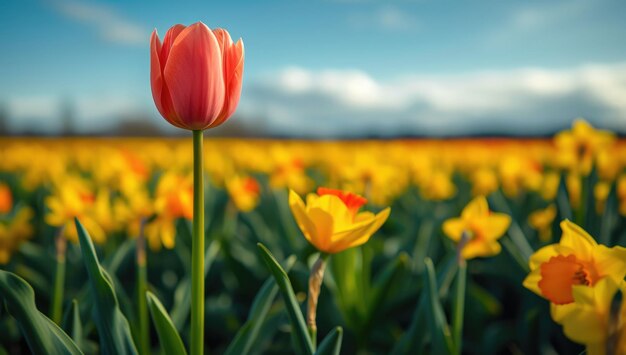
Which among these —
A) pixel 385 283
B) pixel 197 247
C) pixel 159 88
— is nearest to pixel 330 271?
pixel 385 283

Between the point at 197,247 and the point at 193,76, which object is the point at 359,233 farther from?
the point at 193,76

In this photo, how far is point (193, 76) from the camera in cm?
77

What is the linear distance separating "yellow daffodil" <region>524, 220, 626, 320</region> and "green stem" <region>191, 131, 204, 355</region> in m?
0.58

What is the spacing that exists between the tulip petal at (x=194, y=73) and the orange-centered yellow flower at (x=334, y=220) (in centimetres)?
25

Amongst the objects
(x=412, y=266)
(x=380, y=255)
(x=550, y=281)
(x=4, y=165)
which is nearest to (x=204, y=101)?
(x=550, y=281)

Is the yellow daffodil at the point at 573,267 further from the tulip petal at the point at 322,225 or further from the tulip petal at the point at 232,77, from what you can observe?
the tulip petal at the point at 232,77

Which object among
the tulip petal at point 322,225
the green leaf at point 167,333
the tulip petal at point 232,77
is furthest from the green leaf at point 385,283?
the tulip petal at point 232,77

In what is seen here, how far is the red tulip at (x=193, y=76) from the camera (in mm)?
771

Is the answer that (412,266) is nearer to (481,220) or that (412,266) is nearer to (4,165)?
(481,220)

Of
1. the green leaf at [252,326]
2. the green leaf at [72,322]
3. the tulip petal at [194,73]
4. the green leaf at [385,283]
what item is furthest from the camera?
the green leaf at [385,283]

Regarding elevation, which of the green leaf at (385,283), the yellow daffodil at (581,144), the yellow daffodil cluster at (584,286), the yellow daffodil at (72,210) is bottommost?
the green leaf at (385,283)

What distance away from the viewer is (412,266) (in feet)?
7.21

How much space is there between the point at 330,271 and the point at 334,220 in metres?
1.02

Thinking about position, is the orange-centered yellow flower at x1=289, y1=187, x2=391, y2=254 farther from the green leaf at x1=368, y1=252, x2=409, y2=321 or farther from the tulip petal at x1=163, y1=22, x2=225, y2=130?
the green leaf at x1=368, y1=252, x2=409, y2=321
